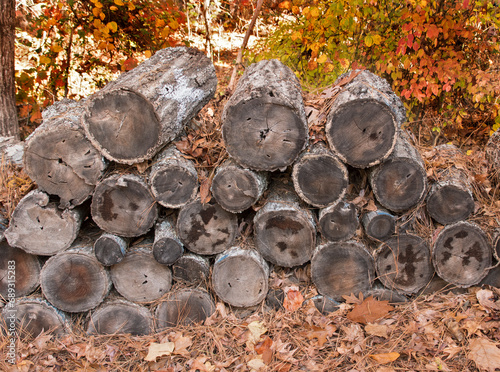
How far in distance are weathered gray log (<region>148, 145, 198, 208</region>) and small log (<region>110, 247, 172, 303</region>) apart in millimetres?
553

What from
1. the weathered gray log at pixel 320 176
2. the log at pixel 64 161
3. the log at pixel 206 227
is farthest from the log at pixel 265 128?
the log at pixel 64 161

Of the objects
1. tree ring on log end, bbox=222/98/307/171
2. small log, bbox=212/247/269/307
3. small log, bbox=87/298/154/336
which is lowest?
small log, bbox=87/298/154/336

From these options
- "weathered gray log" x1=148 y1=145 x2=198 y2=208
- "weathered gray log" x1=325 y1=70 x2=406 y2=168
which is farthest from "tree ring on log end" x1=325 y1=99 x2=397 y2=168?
"weathered gray log" x1=148 y1=145 x2=198 y2=208

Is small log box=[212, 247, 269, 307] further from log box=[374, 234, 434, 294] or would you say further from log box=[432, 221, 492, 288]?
log box=[432, 221, 492, 288]

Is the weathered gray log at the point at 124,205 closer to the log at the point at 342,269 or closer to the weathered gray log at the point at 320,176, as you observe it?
the weathered gray log at the point at 320,176

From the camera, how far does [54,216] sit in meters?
2.62

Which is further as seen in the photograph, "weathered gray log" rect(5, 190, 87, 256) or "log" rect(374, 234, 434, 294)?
"log" rect(374, 234, 434, 294)

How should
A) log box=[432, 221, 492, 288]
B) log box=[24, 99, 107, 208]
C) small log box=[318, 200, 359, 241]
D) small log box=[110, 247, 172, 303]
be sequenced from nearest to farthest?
1. log box=[24, 99, 107, 208]
2. small log box=[318, 200, 359, 241]
3. log box=[432, 221, 492, 288]
4. small log box=[110, 247, 172, 303]

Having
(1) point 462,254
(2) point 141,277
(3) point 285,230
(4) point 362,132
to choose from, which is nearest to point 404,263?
(1) point 462,254

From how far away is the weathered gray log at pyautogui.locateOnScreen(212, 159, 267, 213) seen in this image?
246cm

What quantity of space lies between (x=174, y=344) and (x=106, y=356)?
54 cm

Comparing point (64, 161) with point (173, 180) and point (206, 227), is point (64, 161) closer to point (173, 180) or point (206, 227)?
point (173, 180)

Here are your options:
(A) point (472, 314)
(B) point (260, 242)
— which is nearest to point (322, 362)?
(B) point (260, 242)

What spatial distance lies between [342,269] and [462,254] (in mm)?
985
